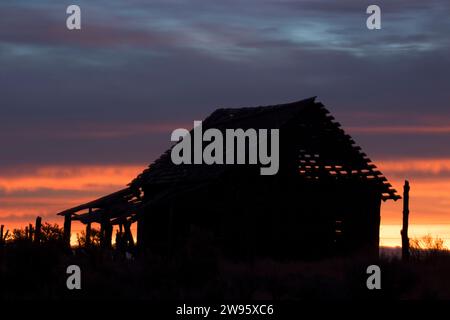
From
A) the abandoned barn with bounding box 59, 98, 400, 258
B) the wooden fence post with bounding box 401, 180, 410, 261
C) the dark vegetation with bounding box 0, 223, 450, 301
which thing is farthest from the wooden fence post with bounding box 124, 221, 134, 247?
the wooden fence post with bounding box 401, 180, 410, 261

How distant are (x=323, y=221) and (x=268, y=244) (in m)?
2.76

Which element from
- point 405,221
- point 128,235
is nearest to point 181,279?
point 128,235

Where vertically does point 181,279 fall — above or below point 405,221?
below

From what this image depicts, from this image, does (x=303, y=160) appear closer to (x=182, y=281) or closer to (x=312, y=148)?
(x=312, y=148)

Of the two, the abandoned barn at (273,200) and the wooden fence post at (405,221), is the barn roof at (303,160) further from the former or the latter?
the wooden fence post at (405,221)

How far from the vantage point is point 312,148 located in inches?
1529

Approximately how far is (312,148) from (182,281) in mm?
14575

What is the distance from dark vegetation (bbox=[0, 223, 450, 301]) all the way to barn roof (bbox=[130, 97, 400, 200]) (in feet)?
32.6

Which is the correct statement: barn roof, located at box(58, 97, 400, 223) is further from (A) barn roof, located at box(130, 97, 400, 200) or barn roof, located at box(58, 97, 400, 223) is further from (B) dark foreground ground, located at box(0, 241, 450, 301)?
(B) dark foreground ground, located at box(0, 241, 450, 301)

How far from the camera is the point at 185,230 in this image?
3694 centimetres
